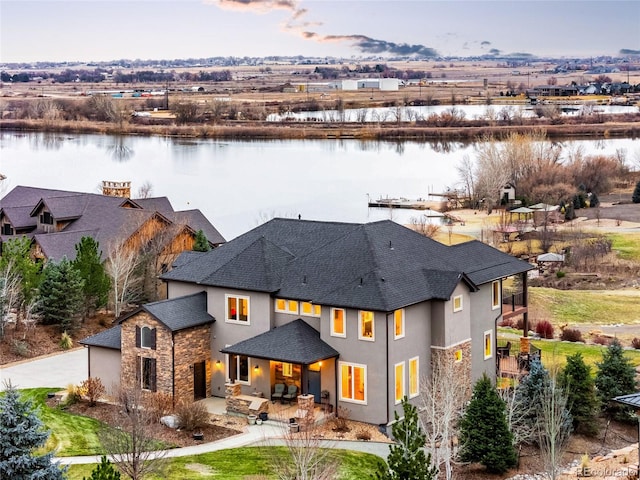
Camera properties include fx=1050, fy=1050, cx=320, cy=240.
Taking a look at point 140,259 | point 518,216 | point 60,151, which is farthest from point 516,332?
point 60,151

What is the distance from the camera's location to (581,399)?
27453 millimetres

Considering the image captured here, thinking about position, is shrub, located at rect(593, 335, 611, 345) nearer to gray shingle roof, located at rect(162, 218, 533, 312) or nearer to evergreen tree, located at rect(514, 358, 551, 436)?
gray shingle roof, located at rect(162, 218, 533, 312)

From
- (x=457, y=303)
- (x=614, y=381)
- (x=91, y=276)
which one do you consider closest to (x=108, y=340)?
(x=91, y=276)

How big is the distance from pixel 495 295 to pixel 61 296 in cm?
1449

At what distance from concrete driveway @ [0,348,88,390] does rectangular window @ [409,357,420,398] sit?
9.86m

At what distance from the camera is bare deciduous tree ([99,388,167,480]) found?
2059cm

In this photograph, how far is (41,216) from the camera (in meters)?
44.8

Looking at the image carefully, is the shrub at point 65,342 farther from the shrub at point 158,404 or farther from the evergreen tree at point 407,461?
the evergreen tree at point 407,461

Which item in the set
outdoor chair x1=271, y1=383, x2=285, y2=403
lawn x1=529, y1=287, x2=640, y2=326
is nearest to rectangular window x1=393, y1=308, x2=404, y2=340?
outdoor chair x1=271, y1=383, x2=285, y2=403

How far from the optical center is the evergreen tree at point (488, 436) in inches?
966

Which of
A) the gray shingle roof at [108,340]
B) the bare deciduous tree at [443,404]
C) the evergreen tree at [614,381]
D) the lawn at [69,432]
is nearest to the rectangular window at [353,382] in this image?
the bare deciduous tree at [443,404]

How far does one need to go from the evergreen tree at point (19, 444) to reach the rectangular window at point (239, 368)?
10064 millimetres

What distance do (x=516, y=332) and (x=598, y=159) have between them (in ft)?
158

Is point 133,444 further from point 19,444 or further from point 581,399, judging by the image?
point 581,399
